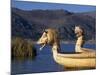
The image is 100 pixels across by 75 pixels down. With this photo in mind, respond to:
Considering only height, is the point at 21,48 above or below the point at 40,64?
A: above

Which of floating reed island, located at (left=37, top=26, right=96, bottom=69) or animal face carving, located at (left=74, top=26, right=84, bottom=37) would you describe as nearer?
floating reed island, located at (left=37, top=26, right=96, bottom=69)

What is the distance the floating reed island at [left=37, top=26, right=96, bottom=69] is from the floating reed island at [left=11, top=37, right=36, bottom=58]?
0.12 meters

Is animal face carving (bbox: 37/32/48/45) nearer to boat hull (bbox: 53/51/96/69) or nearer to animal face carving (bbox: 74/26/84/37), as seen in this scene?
boat hull (bbox: 53/51/96/69)

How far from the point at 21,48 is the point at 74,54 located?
0.63 m

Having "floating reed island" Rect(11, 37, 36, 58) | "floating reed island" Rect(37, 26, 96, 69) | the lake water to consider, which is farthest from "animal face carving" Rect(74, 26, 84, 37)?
"floating reed island" Rect(11, 37, 36, 58)

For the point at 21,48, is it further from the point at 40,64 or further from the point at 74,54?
the point at 74,54

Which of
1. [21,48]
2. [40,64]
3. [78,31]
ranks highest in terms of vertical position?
[78,31]

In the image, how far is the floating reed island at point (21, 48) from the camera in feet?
8.79

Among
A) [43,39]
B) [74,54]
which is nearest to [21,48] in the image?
[43,39]

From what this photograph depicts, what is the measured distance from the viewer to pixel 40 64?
9.19ft

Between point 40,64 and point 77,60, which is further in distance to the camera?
point 77,60

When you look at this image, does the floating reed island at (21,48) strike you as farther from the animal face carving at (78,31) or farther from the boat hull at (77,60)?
the animal face carving at (78,31)

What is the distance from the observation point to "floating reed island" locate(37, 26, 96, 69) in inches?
112

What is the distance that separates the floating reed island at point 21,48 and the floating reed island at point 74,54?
0.12 m
